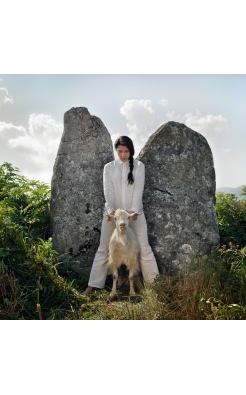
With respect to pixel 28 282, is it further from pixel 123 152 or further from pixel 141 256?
pixel 123 152

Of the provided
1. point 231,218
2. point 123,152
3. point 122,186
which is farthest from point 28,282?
point 231,218

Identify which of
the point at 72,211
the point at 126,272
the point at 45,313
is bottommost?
the point at 45,313

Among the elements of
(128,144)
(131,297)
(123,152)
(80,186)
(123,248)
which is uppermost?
(128,144)

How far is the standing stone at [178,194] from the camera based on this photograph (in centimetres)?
751

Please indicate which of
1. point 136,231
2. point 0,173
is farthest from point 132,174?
point 0,173

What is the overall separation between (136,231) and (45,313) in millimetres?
2301

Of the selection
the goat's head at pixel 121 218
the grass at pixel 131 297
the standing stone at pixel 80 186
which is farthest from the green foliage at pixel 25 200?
the goat's head at pixel 121 218

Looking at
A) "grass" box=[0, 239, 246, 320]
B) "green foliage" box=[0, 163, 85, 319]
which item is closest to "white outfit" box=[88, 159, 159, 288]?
"grass" box=[0, 239, 246, 320]

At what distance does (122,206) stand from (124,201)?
0.37ft

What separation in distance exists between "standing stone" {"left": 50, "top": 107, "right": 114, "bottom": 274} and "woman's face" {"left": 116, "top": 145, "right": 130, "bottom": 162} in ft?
3.32

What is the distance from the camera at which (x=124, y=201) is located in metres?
7.25

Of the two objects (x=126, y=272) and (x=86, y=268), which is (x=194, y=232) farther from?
(x=86, y=268)

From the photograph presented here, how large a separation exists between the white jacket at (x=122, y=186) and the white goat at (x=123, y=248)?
1.40ft

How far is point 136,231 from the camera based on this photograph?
7254 millimetres
